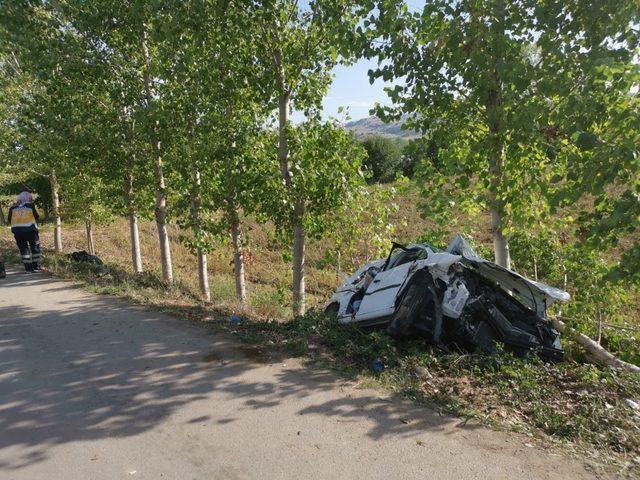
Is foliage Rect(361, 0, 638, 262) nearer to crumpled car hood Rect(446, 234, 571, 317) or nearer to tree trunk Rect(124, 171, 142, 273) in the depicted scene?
crumpled car hood Rect(446, 234, 571, 317)

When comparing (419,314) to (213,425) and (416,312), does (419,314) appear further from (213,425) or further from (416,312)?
(213,425)

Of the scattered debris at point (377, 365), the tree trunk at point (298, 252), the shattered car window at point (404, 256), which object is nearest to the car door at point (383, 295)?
the shattered car window at point (404, 256)

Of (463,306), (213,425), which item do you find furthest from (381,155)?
(213,425)

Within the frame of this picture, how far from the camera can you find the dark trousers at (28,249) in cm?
1103

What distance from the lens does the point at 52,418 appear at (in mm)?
A: 4059

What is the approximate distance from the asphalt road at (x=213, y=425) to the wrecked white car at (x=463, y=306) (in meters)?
1.30

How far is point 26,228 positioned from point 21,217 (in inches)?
11.3

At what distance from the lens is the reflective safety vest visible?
433 inches

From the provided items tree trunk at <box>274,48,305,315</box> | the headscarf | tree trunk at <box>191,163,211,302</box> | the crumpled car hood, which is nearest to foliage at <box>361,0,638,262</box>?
the crumpled car hood

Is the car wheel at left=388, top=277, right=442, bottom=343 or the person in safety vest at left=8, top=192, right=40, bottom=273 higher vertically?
the person in safety vest at left=8, top=192, right=40, bottom=273

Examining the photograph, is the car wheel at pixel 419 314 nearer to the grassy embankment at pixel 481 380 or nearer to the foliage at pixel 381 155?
the grassy embankment at pixel 481 380

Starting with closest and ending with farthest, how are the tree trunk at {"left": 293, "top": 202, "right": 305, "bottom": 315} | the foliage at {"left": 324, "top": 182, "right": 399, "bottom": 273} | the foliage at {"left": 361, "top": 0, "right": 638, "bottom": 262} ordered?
the foliage at {"left": 361, "top": 0, "right": 638, "bottom": 262}, the tree trunk at {"left": 293, "top": 202, "right": 305, "bottom": 315}, the foliage at {"left": 324, "top": 182, "right": 399, "bottom": 273}

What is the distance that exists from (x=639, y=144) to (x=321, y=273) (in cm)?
1590

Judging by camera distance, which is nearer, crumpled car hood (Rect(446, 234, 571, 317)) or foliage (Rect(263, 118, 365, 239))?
crumpled car hood (Rect(446, 234, 571, 317))
